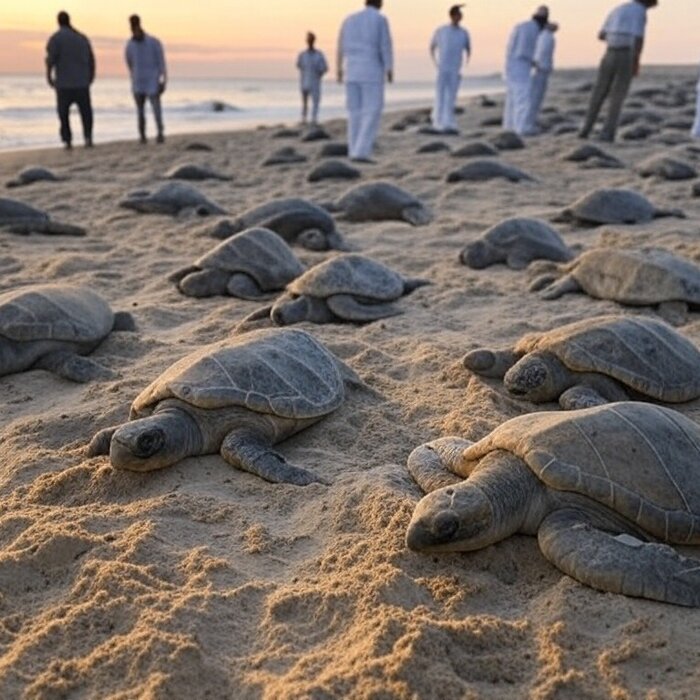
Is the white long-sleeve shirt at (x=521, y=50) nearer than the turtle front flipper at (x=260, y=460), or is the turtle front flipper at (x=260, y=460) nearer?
the turtle front flipper at (x=260, y=460)

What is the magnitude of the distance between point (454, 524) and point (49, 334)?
8.71 ft

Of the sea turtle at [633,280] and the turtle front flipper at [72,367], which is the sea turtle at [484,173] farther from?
the turtle front flipper at [72,367]

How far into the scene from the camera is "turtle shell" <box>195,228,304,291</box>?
18.2 ft

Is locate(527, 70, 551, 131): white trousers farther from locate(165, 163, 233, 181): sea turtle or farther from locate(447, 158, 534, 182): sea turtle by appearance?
locate(165, 163, 233, 181): sea turtle

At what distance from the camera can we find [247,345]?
336 centimetres

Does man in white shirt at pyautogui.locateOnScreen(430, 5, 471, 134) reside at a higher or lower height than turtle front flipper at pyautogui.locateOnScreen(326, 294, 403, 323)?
higher

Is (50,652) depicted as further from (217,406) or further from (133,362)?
(133,362)

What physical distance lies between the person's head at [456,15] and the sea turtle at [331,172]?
21.3 ft

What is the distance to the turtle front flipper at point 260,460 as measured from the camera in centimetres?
291

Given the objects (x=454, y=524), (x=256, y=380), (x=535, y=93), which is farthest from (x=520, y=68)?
(x=454, y=524)

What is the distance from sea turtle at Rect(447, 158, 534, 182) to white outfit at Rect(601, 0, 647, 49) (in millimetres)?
4305

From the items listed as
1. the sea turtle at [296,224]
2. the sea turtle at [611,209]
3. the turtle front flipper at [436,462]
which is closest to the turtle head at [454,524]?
the turtle front flipper at [436,462]

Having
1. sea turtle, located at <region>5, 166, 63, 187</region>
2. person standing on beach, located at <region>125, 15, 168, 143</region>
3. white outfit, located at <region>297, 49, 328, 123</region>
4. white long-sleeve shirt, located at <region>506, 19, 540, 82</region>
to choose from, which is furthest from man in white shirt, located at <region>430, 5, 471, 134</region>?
sea turtle, located at <region>5, 166, 63, 187</region>

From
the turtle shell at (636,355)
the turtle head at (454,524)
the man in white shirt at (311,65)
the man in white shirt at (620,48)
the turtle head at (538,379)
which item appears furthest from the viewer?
the man in white shirt at (311,65)
